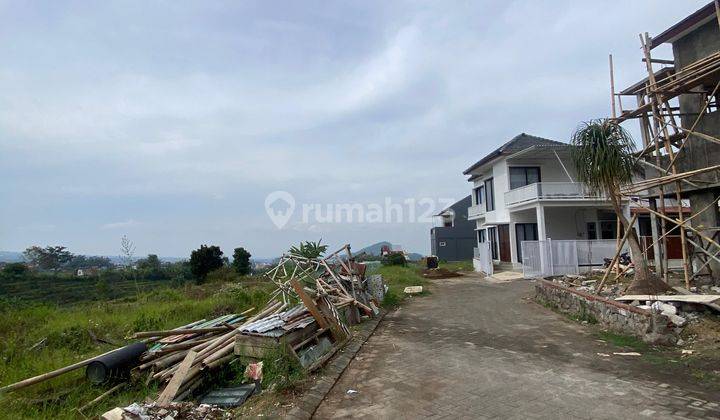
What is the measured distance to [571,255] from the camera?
15.9 metres

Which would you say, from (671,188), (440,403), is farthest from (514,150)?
(440,403)

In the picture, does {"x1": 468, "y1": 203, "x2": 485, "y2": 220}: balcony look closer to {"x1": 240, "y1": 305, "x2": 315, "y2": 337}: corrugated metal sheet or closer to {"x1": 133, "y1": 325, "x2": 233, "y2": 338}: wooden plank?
{"x1": 240, "y1": 305, "x2": 315, "y2": 337}: corrugated metal sheet

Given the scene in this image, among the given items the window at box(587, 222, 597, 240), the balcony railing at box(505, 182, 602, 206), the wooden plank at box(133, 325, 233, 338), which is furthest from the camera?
the window at box(587, 222, 597, 240)

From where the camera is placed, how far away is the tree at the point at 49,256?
32.3m

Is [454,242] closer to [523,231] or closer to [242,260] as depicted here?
[523,231]

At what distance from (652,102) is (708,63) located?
1.25m

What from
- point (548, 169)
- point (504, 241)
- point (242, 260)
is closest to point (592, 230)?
point (548, 169)

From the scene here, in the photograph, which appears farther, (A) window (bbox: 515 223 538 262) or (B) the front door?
(B) the front door

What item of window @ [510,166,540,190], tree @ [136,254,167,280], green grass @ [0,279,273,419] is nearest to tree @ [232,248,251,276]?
tree @ [136,254,167,280]

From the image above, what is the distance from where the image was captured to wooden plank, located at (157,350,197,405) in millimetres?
4887

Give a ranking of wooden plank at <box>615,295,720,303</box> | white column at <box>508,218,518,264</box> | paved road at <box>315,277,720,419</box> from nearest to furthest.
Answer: paved road at <box>315,277,720,419</box>, wooden plank at <box>615,295,720,303</box>, white column at <box>508,218,518,264</box>

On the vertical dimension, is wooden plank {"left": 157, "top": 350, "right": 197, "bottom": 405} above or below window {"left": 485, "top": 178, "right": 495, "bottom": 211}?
below

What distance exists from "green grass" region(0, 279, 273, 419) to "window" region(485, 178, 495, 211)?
51.6ft

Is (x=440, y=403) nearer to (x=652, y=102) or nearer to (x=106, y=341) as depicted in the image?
(x=106, y=341)
